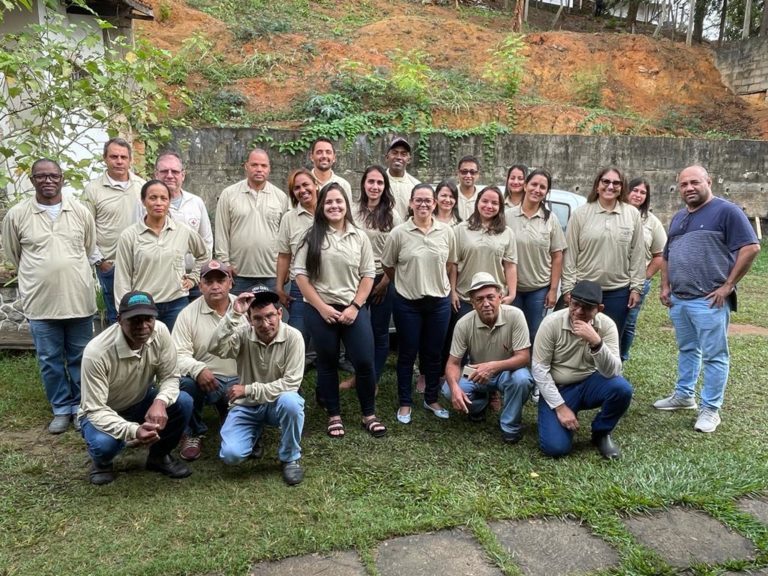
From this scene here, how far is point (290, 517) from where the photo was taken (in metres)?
2.97

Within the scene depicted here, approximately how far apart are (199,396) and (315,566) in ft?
4.81

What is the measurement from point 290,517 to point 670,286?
10.6 ft

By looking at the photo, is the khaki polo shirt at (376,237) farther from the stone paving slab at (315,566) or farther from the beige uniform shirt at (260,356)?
the stone paving slab at (315,566)

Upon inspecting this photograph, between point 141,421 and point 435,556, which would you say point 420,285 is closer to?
point 435,556

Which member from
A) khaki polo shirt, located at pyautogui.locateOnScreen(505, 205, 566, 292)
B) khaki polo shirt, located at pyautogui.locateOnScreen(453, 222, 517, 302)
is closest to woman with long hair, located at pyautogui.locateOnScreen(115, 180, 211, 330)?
khaki polo shirt, located at pyautogui.locateOnScreen(453, 222, 517, 302)

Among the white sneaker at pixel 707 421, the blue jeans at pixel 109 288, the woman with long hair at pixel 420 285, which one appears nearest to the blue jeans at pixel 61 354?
the blue jeans at pixel 109 288

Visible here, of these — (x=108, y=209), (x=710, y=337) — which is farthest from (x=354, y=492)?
(x=108, y=209)

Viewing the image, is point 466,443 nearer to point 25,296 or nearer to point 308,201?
point 308,201

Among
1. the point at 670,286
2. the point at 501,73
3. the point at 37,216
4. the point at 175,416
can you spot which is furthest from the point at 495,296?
the point at 501,73

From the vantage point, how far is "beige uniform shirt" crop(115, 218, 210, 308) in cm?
388

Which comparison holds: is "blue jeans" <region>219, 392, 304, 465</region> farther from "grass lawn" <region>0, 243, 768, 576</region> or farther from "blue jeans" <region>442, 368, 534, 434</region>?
"blue jeans" <region>442, 368, 534, 434</region>

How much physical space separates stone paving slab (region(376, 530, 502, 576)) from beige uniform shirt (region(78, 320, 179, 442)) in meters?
1.49

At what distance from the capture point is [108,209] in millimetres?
4367

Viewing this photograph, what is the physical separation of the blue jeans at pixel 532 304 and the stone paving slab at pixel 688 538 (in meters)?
1.76
